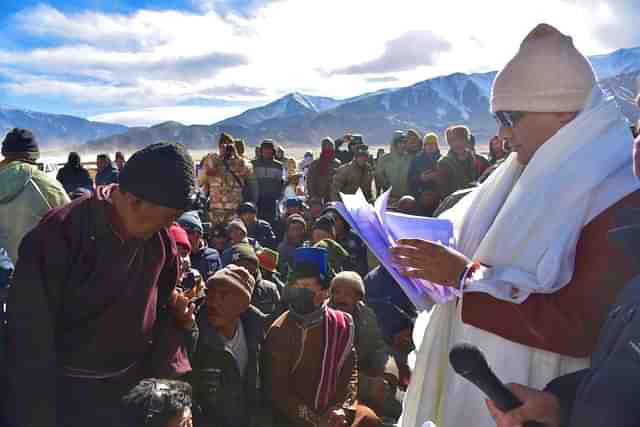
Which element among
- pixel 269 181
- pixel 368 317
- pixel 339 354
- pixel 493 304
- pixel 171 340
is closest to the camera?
pixel 493 304

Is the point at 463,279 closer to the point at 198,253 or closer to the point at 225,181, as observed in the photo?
the point at 198,253

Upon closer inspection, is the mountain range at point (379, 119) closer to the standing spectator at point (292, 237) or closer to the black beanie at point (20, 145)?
the standing spectator at point (292, 237)

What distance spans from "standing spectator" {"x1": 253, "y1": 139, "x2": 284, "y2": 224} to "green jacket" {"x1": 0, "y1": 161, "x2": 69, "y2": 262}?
12.4 ft

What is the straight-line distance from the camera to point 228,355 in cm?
295

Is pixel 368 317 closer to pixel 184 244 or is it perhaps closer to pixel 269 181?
pixel 184 244

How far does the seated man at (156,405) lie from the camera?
2002 millimetres

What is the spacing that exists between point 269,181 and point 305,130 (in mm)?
99044

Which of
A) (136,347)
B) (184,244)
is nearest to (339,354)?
(184,244)

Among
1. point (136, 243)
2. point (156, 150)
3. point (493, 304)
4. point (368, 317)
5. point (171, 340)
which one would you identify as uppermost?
point (156, 150)

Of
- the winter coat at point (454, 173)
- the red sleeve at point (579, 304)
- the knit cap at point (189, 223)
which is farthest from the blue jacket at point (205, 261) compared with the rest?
the red sleeve at point (579, 304)

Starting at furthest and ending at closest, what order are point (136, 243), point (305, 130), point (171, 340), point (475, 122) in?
point (475, 122) → point (305, 130) → point (171, 340) → point (136, 243)

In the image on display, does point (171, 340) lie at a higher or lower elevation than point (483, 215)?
lower

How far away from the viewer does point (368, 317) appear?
3.98 m

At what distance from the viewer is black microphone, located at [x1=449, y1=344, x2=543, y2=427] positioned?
1.13 m
